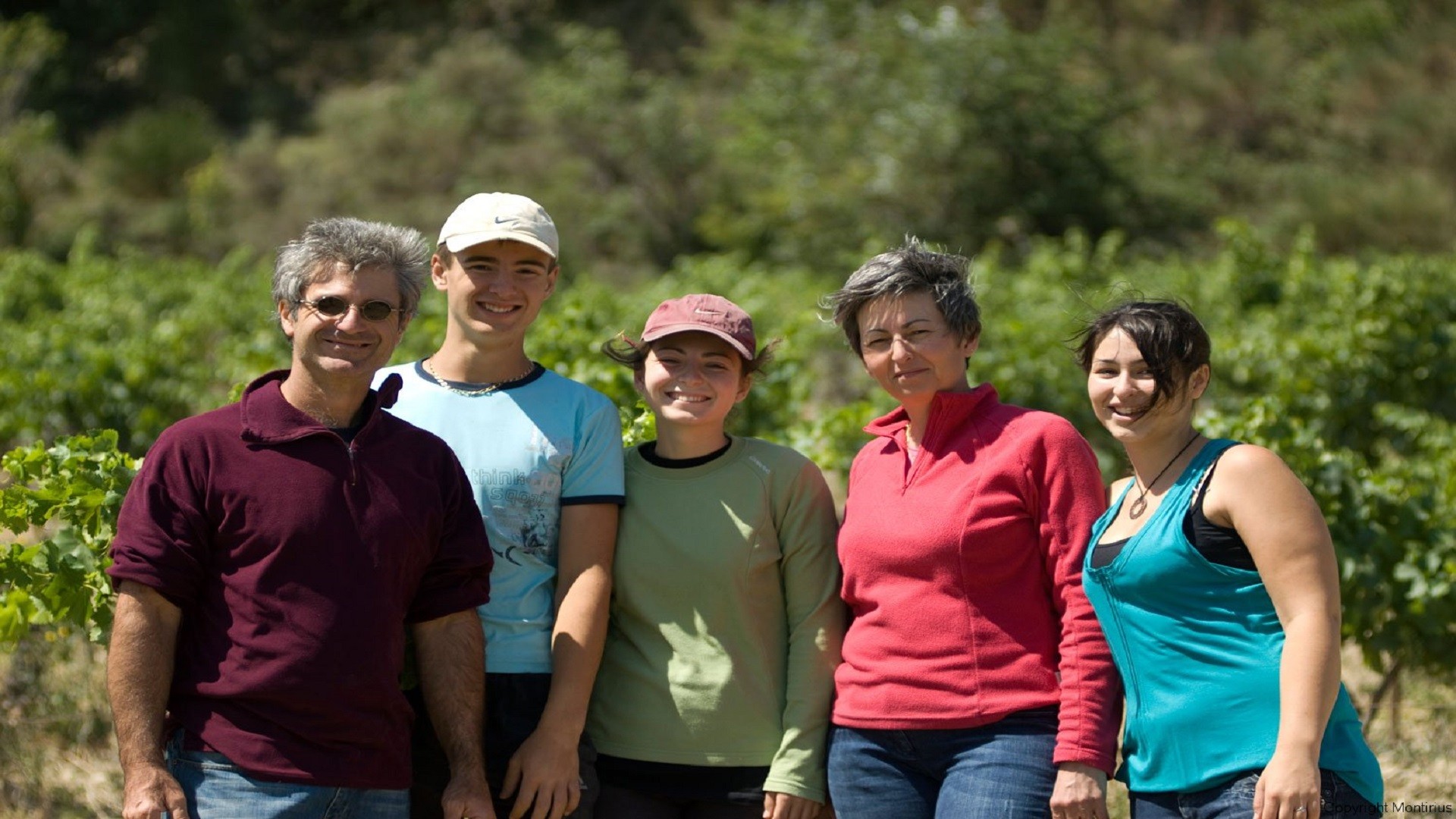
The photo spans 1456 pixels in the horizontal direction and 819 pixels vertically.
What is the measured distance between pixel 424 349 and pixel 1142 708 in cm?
543

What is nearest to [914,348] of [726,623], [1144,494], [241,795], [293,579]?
[1144,494]

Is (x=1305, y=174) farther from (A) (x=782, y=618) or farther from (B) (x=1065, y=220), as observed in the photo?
(A) (x=782, y=618)

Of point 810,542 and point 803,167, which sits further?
point 803,167

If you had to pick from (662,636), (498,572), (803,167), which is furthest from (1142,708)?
(803,167)

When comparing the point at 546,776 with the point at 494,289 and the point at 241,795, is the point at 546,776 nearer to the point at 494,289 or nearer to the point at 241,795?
the point at 241,795

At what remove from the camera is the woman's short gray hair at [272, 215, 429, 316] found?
8.64ft

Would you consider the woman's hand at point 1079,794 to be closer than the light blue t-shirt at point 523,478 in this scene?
Yes

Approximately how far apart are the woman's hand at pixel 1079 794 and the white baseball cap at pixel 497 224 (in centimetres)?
145

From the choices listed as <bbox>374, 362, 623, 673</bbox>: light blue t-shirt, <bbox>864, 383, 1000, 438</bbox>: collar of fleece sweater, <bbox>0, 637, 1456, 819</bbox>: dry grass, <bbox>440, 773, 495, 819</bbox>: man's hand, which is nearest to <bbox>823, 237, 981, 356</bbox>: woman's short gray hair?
<bbox>864, 383, 1000, 438</bbox>: collar of fleece sweater

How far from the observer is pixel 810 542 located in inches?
116

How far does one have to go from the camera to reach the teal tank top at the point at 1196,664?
2457 millimetres

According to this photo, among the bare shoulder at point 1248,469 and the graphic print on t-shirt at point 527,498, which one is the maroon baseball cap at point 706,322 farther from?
the bare shoulder at point 1248,469

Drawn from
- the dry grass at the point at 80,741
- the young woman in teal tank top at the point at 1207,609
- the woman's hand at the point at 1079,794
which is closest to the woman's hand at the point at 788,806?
the woman's hand at the point at 1079,794

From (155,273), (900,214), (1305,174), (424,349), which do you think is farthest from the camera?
(1305,174)
